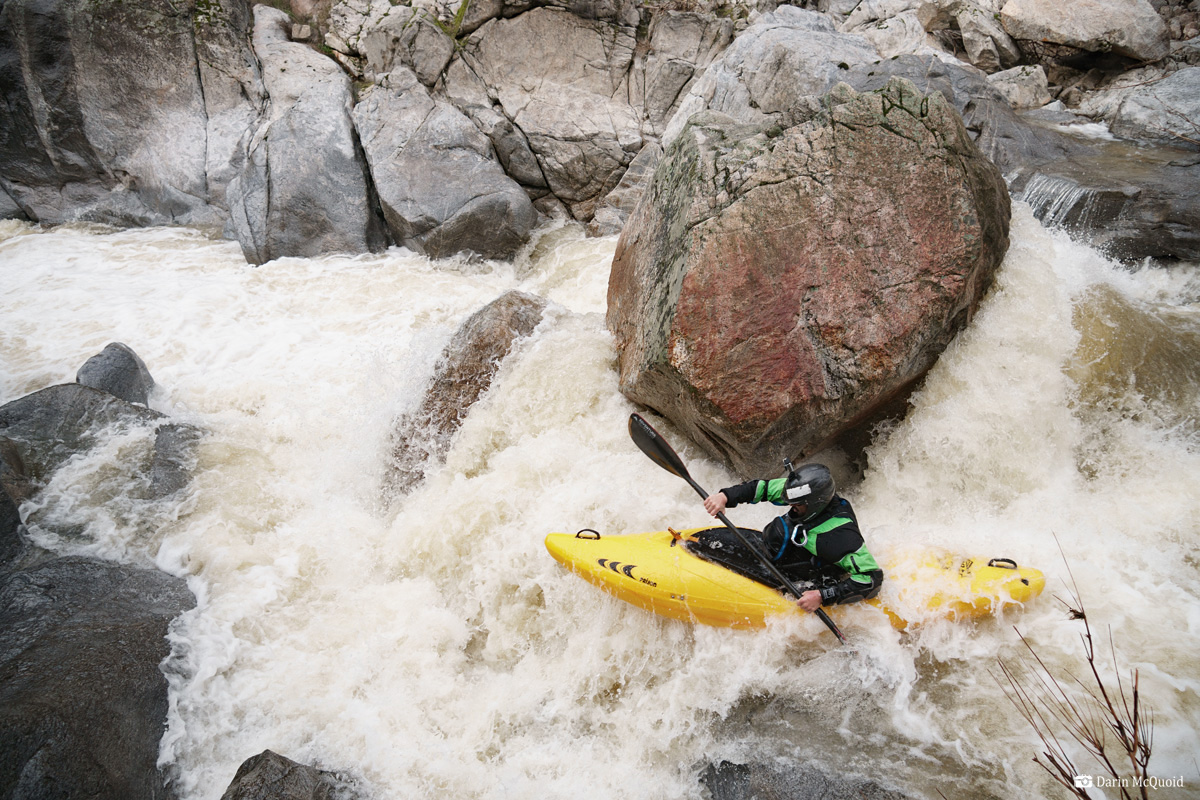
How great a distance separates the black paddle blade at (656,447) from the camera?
3754mm

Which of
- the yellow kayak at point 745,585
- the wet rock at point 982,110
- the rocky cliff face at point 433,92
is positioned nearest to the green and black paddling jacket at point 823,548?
the yellow kayak at point 745,585

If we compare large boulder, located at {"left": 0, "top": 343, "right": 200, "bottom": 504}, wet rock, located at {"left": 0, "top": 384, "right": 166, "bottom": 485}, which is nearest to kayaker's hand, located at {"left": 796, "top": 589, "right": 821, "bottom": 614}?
large boulder, located at {"left": 0, "top": 343, "right": 200, "bottom": 504}

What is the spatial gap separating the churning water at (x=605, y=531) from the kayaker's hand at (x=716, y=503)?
0.67m

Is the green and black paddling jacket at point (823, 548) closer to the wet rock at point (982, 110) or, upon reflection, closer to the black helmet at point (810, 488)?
the black helmet at point (810, 488)

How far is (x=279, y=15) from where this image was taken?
33.7ft

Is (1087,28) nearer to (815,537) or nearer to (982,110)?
(982,110)

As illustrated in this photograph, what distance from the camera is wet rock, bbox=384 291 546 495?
4695 millimetres

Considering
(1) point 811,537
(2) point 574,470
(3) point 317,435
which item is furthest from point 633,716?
(3) point 317,435

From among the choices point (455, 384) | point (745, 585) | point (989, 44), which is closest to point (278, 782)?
point (745, 585)

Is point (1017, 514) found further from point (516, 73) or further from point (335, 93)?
point (335, 93)

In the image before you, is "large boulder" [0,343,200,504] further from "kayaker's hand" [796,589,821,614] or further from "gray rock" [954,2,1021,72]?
"gray rock" [954,2,1021,72]

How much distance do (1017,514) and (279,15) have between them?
12498 mm

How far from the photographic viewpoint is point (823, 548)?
3.15 metres

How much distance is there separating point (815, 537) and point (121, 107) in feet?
37.2
